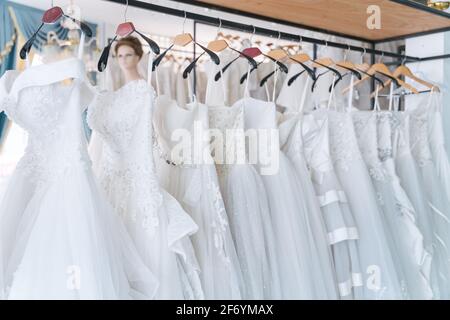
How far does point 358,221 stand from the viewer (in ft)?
4.67

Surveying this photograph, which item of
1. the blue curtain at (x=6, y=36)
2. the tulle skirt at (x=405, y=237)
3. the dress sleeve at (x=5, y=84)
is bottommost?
the tulle skirt at (x=405, y=237)

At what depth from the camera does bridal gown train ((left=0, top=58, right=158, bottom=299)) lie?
3.01ft

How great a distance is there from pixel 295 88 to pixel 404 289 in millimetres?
1263

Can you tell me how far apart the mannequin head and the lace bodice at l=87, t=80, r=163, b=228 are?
0.81ft

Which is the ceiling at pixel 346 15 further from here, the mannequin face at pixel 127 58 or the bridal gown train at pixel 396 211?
the bridal gown train at pixel 396 211

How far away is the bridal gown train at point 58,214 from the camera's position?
36.2 inches

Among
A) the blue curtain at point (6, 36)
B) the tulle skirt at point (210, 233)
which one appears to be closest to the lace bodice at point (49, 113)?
the tulle skirt at point (210, 233)

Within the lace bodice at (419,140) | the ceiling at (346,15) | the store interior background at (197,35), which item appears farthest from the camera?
the store interior background at (197,35)

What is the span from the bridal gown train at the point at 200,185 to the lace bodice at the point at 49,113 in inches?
8.5

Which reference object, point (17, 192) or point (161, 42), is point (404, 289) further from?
point (161, 42)

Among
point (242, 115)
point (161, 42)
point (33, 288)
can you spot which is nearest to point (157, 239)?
point (33, 288)

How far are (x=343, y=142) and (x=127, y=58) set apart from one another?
0.70m

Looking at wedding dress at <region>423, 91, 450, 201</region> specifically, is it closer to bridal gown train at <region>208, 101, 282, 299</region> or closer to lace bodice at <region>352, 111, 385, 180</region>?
lace bodice at <region>352, 111, 385, 180</region>

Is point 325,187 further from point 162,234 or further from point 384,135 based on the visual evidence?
point 162,234
